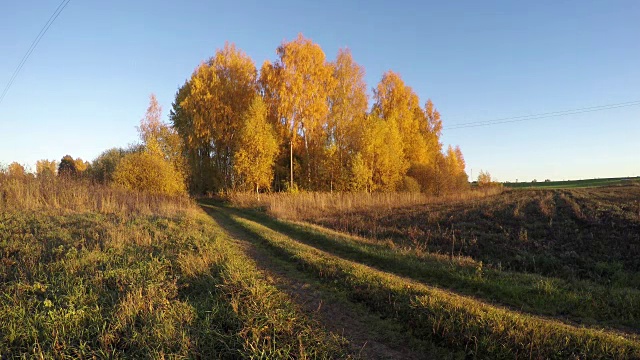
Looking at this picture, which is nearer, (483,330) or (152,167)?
(483,330)

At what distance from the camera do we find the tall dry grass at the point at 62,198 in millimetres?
15392

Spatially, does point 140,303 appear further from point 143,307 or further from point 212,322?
point 212,322

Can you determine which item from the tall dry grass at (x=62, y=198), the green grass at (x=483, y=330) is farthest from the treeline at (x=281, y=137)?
the green grass at (x=483, y=330)

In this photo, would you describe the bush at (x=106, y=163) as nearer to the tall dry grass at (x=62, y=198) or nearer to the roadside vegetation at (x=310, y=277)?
the roadside vegetation at (x=310, y=277)

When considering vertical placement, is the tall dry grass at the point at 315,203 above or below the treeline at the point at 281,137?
below

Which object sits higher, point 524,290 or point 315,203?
point 315,203

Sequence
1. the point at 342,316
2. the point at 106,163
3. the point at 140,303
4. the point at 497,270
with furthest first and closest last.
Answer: the point at 106,163
the point at 497,270
the point at 342,316
the point at 140,303

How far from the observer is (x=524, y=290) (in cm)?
732

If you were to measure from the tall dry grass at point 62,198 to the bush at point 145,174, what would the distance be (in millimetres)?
5393

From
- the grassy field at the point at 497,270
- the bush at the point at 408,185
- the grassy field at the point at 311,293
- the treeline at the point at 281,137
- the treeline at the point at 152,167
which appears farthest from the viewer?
the bush at the point at 408,185

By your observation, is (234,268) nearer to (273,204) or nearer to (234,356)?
(234,356)

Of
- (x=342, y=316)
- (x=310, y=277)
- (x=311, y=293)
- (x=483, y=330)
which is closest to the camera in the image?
(x=483, y=330)

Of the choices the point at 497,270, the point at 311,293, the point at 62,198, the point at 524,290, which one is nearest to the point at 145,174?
the point at 62,198

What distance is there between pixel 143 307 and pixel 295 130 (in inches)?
1051
